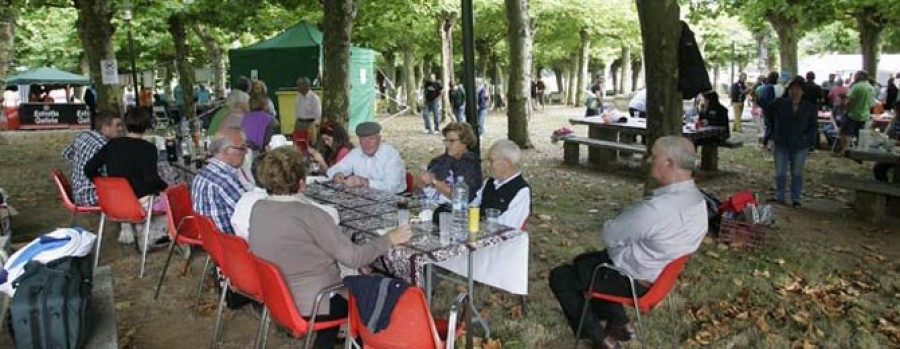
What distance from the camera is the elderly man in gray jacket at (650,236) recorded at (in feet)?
11.9

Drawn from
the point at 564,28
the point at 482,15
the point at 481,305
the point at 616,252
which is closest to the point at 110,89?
the point at 481,305

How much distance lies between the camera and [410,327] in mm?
2766

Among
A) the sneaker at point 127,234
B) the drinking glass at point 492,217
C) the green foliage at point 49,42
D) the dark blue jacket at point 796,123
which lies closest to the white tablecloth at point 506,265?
the drinking glass at point 492,217

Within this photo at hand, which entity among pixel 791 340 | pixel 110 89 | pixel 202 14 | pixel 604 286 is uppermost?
pixel 202 14

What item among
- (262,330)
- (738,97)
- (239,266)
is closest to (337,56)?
(239,266)

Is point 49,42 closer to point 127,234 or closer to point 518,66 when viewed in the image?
point 518,66

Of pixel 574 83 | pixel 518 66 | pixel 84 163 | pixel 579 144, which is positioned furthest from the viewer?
pixel 574 83

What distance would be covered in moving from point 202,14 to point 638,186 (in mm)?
14737

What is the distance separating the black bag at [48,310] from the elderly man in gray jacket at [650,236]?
8.23ft

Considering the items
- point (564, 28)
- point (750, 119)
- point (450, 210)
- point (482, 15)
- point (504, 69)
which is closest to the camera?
point (450, 210)

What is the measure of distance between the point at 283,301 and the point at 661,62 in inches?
192

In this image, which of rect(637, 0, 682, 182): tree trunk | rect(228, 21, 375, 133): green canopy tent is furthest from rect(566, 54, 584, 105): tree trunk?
rect(637, 0, 682, 182): tree trunk

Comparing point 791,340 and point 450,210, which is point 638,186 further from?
point 450,210

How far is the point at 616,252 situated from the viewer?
3.91 meters
